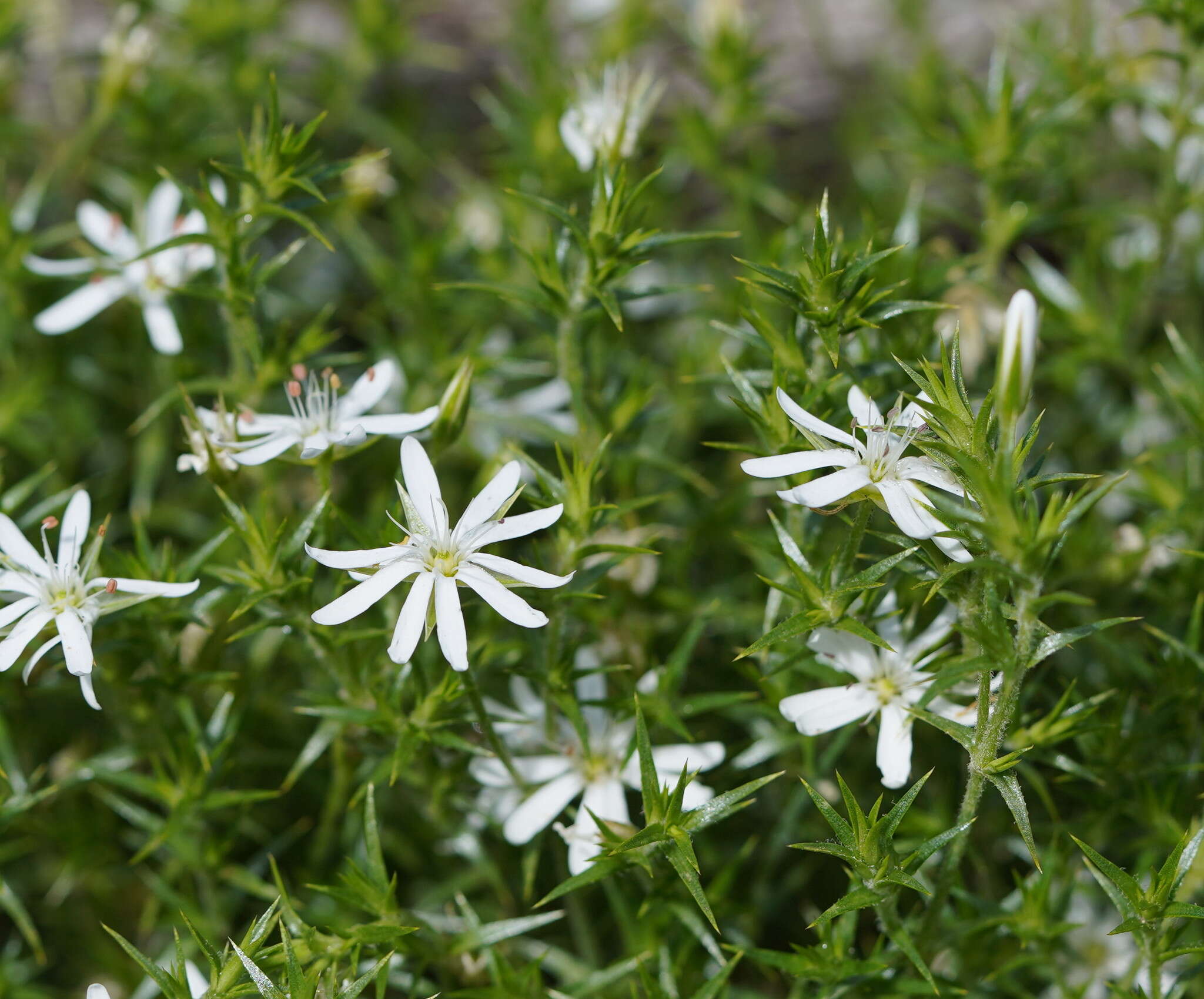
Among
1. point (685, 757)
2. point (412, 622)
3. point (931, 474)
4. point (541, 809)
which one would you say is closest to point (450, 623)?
point (412, 622)

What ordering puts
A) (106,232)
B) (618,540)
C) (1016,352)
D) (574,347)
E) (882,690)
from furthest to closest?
(106,232)
(618,540)
(574,347)
(882,690)
(1016,352)

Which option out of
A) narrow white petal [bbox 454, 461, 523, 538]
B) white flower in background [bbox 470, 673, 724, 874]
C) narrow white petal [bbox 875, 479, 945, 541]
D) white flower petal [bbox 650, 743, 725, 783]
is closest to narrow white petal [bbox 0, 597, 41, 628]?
narrow white petal [bbox 454, 461, 523, 538]

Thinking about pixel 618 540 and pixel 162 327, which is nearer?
pixel 618 540

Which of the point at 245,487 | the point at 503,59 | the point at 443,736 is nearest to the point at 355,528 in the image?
the point at 443,736

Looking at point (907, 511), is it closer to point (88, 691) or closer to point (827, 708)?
point (827, 708)

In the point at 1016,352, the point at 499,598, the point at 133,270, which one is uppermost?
the point at 1016,352

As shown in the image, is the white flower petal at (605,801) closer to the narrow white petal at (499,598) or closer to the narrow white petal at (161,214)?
the narrow white petal at (499,598)

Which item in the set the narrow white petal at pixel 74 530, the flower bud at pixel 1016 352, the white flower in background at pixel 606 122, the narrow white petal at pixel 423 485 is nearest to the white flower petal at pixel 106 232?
the narrow white petal at pixel 74 530

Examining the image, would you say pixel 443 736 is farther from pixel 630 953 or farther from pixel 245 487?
pixel 245 487

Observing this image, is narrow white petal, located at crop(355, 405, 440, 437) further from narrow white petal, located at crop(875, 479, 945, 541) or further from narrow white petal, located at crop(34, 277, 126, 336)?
narrow white petal, located at crop(34, 277, 126, 336)
